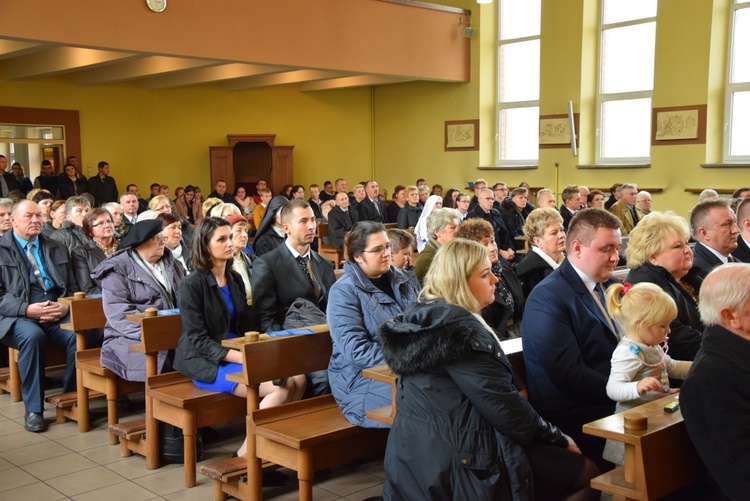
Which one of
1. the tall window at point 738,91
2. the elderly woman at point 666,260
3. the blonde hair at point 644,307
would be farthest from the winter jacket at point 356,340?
the tall window at point 738,91

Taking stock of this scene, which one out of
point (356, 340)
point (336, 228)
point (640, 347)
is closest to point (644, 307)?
point (640, 347)

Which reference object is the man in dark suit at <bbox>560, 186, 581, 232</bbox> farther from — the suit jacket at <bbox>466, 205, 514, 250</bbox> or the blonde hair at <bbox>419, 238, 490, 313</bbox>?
the blonde hair at <bbox>419, 238, 490, 313</bbox>

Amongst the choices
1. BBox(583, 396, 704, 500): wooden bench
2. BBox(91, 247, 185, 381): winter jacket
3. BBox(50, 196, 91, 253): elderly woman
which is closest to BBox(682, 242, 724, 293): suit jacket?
BBox(583, 396, 704, 500): wooden bench

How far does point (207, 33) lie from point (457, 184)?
6.87 metres

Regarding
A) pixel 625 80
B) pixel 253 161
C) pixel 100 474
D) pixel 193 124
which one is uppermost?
pixel 625 80

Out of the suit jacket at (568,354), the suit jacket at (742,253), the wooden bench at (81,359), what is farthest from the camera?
the suit jacket at (742,253)

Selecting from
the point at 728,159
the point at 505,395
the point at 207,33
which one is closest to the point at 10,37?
the point at 207,33

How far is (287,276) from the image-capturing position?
4.52 meters

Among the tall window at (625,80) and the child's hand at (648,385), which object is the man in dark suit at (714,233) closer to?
the child's hand at (648,385)

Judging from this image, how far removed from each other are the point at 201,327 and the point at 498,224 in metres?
6.62

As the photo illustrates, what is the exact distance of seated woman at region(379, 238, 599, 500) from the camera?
2496 mm

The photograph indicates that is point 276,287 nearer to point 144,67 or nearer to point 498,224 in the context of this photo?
point 498,224

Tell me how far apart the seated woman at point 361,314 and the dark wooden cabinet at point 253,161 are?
41.0ft

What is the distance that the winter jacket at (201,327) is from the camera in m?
3.97
